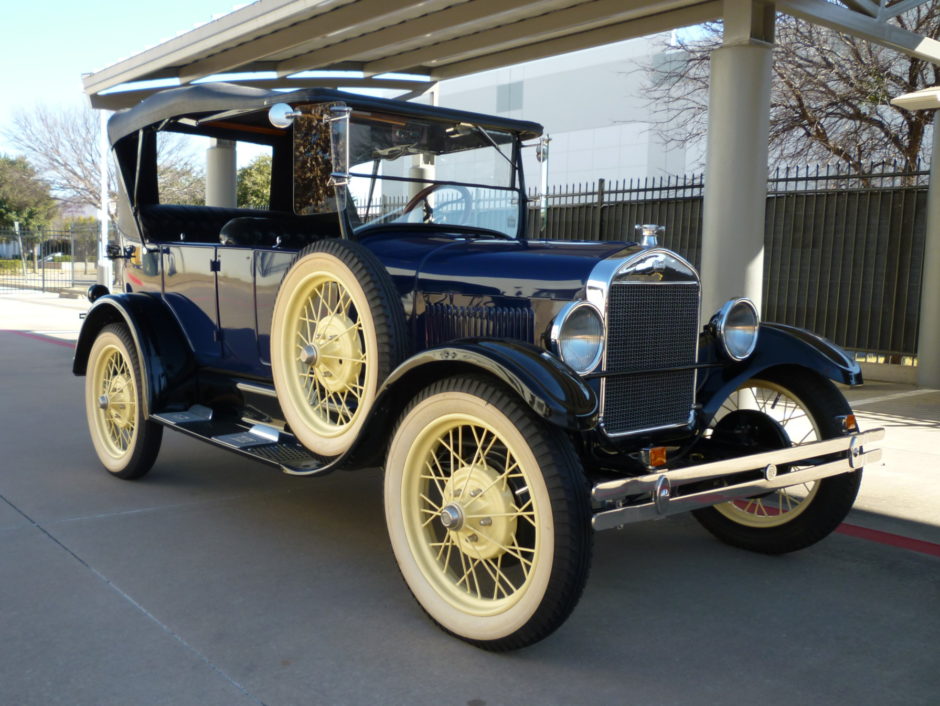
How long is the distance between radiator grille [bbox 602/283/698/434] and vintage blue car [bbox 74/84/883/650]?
0.04ft

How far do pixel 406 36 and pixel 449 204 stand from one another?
657 centimetres

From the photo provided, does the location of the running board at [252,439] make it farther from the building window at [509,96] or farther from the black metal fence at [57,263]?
the building window at [509,96]

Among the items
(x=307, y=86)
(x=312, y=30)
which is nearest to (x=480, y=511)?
(x=312, y=30)

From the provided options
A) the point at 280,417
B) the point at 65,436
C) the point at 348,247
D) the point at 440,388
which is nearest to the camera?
the point at 440,388

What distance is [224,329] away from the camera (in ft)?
14.8

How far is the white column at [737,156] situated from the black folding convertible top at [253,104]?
10.2 feet

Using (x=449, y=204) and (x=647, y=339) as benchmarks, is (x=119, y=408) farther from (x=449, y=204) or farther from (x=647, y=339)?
(x=647, y=339)

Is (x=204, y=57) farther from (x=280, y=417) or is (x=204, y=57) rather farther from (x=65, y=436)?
(x=280, y=417)

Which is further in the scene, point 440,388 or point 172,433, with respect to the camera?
point 172,433

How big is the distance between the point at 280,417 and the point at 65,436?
263cm

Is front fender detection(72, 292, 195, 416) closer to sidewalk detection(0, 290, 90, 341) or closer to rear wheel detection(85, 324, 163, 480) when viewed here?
rear wheel detection(85, 324, 163, 480)

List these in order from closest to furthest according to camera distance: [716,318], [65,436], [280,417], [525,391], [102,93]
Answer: [525,391] → [716,318] → [280,417] → [65,436] → [102,93]

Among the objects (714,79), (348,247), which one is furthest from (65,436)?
(714,79)

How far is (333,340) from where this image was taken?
3617mm
